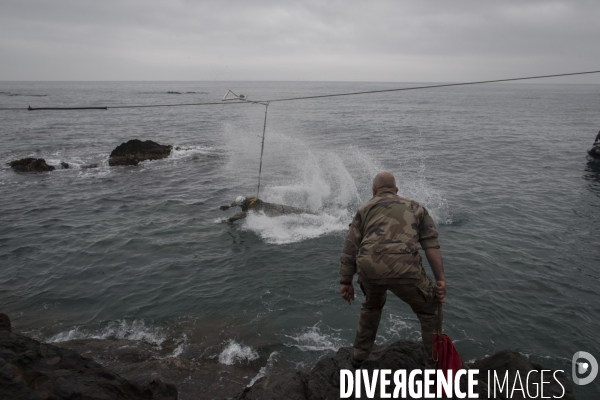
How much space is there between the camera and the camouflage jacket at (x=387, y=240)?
4562 mm

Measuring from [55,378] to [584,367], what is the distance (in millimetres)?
9882

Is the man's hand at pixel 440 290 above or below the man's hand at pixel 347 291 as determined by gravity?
above

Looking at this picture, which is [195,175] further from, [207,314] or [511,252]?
[511,252]

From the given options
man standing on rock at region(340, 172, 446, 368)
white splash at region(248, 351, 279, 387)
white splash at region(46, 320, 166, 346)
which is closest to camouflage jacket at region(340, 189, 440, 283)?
man standing on rock at region(340, 172, 446, 368)

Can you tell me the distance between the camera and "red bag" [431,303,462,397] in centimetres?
482

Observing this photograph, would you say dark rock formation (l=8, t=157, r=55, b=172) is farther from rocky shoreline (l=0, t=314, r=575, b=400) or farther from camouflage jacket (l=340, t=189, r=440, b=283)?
camouflage jacket (l=340, t=189, r=440, b=283)

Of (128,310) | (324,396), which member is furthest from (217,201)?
(324,396)

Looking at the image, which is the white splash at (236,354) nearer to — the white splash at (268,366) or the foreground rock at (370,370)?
the white splash at (268,366)

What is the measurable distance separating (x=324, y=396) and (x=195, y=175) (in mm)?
22310

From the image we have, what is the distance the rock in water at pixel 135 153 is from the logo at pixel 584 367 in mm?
28731

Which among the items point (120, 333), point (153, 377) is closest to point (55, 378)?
point (153, 377)

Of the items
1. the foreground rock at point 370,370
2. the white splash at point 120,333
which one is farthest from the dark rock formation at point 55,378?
the white splash at point 120,333

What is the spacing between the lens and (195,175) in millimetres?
25953

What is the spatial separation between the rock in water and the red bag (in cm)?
2863
